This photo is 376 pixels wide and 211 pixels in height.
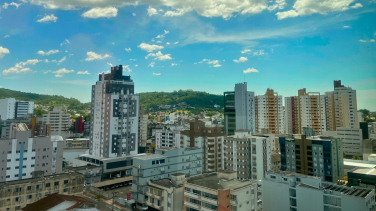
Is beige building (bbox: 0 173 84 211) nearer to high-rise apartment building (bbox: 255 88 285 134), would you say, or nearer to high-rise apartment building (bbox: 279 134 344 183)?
high-rise apartment building (bbox: 279 134 344 183)

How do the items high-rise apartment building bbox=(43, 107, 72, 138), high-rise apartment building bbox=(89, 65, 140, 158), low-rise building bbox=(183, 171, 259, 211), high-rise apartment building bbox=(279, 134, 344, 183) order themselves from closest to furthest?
1. low-rise building bbox=(183, 171, 259, 211)
2. high-rise apartment building bbox=(279, 134, 344, 183)
3. high-rise apartment building bbox=(89, 65, 140, 158)
4. high-rise apartment building bbox=(43, 107, 72, 138)

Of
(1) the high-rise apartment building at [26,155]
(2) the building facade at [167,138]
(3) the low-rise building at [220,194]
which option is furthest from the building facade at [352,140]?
(1) the high-rise apartment building at [26,155]

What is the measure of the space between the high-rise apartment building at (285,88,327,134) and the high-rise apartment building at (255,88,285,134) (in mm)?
2326

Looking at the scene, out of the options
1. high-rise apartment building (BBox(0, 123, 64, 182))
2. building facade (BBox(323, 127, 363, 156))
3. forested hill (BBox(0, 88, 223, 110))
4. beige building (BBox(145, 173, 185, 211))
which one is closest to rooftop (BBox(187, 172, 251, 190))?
beige building (BBox(145, 173, 185, 211))

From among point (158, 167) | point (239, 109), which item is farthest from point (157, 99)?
point (158, 167)

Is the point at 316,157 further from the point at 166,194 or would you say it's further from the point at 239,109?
the point at 239,109

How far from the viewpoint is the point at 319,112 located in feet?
120

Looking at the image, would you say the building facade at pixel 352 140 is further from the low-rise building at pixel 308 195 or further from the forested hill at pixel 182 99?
the forested hill at pixel 182 99

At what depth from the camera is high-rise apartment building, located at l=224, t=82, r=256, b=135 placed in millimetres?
33422

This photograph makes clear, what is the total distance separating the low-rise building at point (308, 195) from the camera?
11.2 meters

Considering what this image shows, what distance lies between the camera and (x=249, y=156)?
18891 millimetres

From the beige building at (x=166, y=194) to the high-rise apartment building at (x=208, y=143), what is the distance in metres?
8.56

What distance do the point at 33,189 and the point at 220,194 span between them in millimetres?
11634

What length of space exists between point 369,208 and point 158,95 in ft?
174
